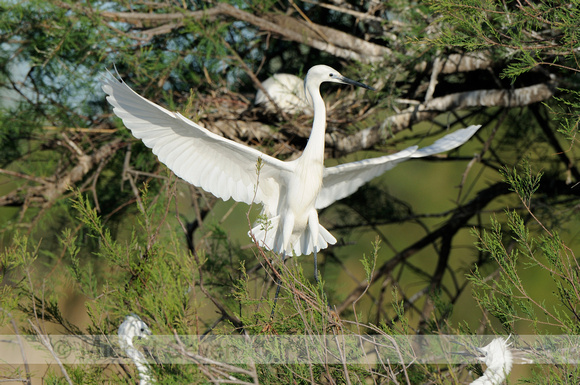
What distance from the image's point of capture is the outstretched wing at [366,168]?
1688mm

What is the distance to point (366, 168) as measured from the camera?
1799 millimetres

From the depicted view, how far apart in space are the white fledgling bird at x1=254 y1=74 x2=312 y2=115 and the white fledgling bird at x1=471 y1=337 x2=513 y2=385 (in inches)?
47.6

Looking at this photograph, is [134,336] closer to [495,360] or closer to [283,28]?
[495,360]

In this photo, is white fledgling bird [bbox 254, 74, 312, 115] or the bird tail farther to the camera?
white fledgling bird [bbox 254, 74, 312, 115]

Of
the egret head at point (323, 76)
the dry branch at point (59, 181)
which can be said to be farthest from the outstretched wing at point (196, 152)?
the dry branch at point (59, 181)

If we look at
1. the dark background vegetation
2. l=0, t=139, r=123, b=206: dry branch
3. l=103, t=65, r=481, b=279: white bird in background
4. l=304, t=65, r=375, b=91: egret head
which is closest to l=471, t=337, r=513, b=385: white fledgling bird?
the dark background vegetation

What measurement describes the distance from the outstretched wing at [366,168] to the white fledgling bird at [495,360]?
627 mm

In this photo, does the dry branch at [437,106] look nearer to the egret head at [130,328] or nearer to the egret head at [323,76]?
the egret head at [323,76]

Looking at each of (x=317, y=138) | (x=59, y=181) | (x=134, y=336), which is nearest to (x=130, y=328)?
(x=134, y=336)

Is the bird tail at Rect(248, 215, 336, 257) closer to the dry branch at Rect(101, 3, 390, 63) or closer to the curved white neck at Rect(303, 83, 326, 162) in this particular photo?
the curved white neck at Rect(303, 83, 326, 162)

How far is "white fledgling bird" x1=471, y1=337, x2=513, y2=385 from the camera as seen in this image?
1151 millimetres

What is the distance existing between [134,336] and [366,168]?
0.93m

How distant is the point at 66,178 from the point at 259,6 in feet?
3.15

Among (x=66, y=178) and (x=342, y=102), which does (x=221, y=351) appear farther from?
(x=342, y=102)
